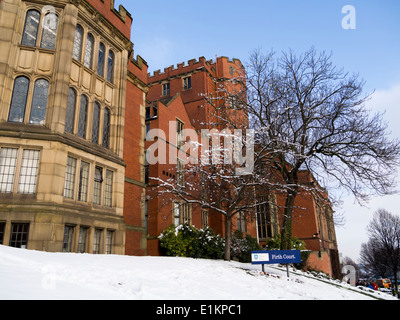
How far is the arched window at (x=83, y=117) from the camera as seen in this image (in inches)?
577

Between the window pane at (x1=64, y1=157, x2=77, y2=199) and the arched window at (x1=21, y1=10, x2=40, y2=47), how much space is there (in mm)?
5527

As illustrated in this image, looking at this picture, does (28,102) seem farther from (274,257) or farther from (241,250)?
(241,250)

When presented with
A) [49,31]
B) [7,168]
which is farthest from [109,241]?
[49,31]

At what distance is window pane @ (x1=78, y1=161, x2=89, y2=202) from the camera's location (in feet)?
45.1

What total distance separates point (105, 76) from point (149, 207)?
8.88 metres

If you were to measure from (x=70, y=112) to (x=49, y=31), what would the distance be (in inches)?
151

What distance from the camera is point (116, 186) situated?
15859 millimetres

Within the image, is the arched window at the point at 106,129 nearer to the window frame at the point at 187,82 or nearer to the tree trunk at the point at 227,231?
the tree trunk at the point at 227,231

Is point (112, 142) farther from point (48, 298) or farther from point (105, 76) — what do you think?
point (48, 298)

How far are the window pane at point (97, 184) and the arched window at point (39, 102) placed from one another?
3.52 meters

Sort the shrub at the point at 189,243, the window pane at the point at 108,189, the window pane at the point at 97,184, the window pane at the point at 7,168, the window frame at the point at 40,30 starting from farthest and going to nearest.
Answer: the shrub at the point at 189,243 → the window pane at the point at 108,189 → the window pane at the point at 97,184 → the window frame at the point at 40,30 → the window pane at the point at 7,168

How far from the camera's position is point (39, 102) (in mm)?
13094

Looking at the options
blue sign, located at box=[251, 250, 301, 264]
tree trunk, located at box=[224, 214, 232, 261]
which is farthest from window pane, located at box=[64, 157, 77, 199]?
blue sign, located at box=[251, 250, 301, 264]

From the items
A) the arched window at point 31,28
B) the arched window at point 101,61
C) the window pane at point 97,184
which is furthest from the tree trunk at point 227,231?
the arched window at point 31,28
